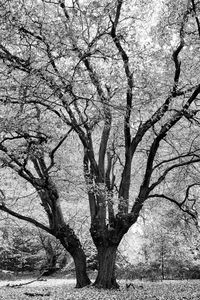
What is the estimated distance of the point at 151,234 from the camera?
76.4 ft

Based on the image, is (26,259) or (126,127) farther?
(26,259)

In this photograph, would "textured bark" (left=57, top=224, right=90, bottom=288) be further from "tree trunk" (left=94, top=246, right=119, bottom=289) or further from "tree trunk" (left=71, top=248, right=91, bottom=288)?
"tree trunk" (left=94, top=246, right=119, bottom=289)

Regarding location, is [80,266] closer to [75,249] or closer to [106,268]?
[75,249]

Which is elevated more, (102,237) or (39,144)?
A: (39,144)

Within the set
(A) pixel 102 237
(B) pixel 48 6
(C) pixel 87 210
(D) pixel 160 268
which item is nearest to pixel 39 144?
(A) pixel 102 237

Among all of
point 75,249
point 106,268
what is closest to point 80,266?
point 75,249

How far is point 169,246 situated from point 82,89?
16.7 m

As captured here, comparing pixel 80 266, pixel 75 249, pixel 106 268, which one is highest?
pixel 75 249

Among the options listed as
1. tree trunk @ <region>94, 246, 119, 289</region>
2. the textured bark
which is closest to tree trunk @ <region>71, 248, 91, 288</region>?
the textured bark

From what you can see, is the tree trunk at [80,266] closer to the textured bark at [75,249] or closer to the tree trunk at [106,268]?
the textured bark at [75,249]

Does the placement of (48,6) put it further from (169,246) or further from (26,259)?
(26,259)

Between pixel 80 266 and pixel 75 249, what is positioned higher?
pixel 75 249

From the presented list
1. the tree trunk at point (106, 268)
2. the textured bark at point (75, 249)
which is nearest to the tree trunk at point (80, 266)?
the textured bark at point (75, 249)

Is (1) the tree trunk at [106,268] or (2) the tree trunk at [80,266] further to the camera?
(2) the tree trunk at [80,266]
